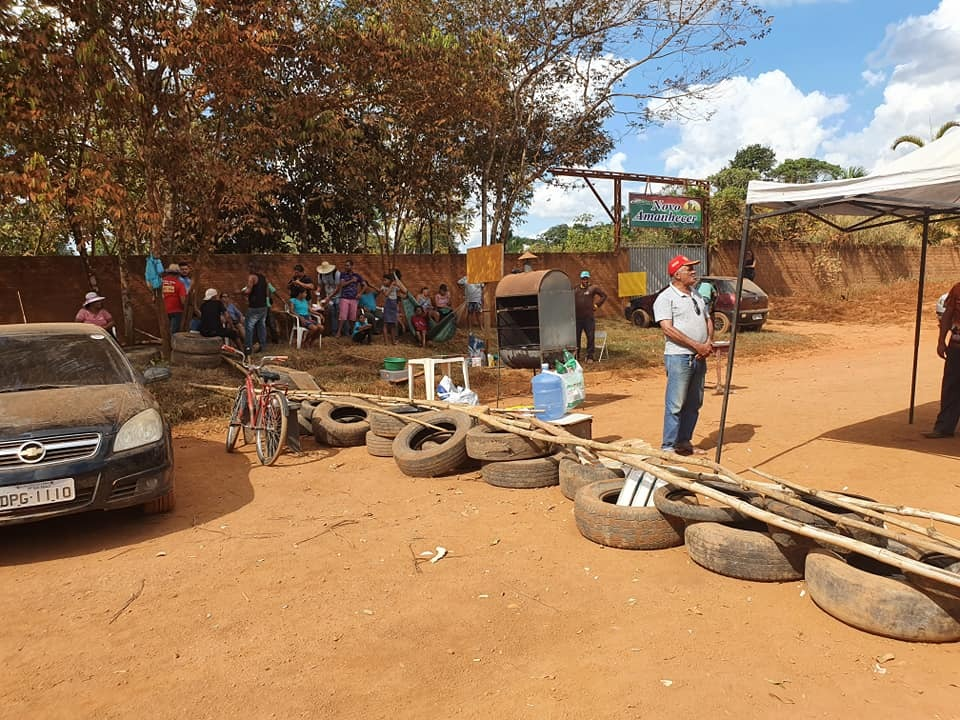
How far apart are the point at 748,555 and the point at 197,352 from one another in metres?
9.57

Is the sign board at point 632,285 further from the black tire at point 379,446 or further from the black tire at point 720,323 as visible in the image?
the black tire at point 379,446

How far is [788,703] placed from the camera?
2785 millimetres

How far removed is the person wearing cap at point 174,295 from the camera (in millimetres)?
13023

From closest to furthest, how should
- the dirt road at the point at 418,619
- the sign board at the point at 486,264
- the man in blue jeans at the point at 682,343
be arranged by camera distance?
the dirt road at the point at 418,619, the man in blue jeans at the point at 682,343, the sign board at the point at 486,264

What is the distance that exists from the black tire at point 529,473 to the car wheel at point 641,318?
50.0 feet

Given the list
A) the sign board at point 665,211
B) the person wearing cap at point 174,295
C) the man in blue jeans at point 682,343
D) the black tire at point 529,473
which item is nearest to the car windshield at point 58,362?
the black tire at point 529,473

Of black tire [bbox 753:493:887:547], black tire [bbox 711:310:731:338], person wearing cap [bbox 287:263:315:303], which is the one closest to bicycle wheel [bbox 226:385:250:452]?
black tire [bbox 753:493:887:547]

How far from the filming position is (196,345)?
11.2 meters

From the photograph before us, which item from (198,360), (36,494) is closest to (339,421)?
(36,494)

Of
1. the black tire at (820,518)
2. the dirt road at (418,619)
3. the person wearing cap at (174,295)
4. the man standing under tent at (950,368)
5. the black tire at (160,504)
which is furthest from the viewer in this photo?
the person wearing cap at (174,295)

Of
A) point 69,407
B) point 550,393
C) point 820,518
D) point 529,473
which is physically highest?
point 69,407

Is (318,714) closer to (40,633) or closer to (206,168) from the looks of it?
(40,633)

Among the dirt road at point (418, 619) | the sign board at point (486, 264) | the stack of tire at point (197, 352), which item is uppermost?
the sign board at point (486, 264)

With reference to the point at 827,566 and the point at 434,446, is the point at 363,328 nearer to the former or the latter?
the point at 434,446
